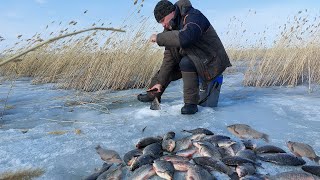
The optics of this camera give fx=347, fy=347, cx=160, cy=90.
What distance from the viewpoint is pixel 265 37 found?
26.6 ft

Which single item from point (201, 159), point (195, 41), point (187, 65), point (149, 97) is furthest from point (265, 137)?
point (149, 97)

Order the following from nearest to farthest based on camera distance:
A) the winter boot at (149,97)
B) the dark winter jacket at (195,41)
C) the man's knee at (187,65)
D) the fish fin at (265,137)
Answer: the fish fin at (265,137)
the dark winter jacket at (195,41)
the man's knee at (187,65)
the winter boot at (149,97)

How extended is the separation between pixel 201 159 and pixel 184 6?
1991 mm

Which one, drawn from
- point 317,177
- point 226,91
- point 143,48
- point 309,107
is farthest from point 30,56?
point 317,177

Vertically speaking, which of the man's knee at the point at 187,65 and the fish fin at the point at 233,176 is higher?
the man's knee at the point at 187,65

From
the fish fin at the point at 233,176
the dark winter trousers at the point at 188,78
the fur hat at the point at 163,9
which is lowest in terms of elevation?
the fish fin at the point at 233,176

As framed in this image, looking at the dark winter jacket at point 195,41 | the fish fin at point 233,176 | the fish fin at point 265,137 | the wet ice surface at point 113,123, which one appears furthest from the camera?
the dark winter jacket at point 195,41

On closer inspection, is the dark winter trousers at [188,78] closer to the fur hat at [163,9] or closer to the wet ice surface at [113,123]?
the wet ice surface at [113,123]

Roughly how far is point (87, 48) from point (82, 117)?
2913 millimetres

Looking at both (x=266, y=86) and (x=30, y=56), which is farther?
(x=30, y=56)

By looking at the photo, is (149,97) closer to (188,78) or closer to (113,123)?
(188,78)

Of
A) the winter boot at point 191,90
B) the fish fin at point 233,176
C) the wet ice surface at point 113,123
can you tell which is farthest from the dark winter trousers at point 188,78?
the fish fin at point 233,176

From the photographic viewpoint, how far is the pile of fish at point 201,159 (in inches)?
76.1

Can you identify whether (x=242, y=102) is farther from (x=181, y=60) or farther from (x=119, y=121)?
(x=119, y=121)
